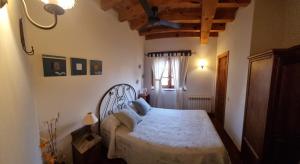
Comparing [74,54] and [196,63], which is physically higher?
[196,63]

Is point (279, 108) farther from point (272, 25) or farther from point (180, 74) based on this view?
point (180, 74)

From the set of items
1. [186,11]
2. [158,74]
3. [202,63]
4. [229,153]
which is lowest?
[229,153]

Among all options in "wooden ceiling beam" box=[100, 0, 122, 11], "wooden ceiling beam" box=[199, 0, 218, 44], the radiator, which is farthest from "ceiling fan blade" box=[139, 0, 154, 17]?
the radiator

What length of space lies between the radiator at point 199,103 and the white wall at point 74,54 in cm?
247

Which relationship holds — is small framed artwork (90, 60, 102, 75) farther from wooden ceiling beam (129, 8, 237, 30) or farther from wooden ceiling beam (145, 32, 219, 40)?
wooden ceiling beam (145, 32, 219, 40)

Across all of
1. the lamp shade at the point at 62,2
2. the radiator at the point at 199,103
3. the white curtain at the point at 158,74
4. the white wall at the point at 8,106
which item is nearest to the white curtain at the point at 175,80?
the white curtain at the point at 158,74

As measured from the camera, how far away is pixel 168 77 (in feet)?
15.2

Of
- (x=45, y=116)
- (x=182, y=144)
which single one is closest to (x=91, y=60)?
(x=45, y=116)

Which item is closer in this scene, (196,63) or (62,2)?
(62,2)

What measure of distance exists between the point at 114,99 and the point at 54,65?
142 centimetres

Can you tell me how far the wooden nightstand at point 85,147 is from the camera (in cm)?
183

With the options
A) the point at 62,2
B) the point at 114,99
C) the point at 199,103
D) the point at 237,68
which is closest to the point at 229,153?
the point at 237,68

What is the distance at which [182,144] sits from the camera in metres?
1.86

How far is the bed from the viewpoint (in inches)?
68.1
